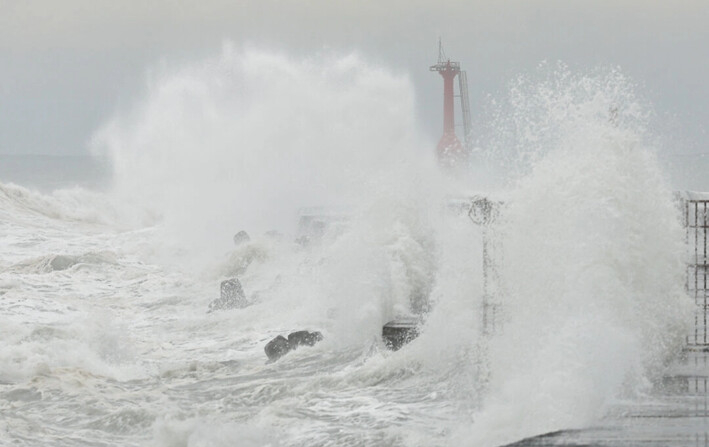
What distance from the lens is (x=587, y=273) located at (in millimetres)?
8422

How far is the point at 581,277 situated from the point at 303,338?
3586 millimetres

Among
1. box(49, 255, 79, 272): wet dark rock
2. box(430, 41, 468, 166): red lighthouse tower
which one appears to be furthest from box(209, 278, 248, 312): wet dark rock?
box(430, 41, 468, 166): red lighthouse tower

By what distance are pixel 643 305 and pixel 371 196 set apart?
23.2ft

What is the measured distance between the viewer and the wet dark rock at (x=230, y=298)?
15.3 metres

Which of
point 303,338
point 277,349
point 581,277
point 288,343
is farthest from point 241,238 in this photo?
point 581,277

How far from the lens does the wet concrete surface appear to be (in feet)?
19.2

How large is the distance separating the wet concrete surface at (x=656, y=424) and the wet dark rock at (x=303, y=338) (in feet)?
14.8

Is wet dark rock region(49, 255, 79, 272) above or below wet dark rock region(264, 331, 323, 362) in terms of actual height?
above

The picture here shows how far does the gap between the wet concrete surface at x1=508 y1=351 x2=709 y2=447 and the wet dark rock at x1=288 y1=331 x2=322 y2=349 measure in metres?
4.51

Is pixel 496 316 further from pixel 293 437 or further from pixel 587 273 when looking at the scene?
pixel 293 437

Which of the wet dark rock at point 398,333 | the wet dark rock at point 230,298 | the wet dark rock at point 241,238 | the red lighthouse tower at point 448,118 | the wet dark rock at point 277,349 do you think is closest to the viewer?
the wet dark rock at point 398,333

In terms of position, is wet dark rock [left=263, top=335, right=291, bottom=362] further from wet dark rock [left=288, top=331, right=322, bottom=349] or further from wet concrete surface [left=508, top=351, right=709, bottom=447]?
wet concrete surface [left=508, top=351, right=709, bottom=447]

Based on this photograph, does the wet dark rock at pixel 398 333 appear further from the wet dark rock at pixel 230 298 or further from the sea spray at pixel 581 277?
the wet dark rock at pixel 230 298

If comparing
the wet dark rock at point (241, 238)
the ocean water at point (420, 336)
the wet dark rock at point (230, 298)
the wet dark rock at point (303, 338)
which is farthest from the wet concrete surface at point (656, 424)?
the wet dark rock at point (241, 238)
